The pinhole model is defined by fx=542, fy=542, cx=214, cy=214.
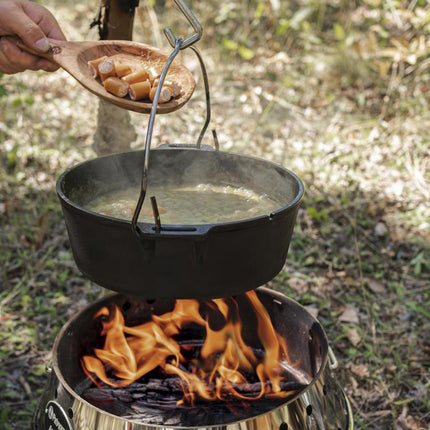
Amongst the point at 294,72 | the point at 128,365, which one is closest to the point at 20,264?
the point at 128,365

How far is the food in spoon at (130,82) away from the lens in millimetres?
2117

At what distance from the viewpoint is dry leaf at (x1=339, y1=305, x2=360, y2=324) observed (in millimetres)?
3498

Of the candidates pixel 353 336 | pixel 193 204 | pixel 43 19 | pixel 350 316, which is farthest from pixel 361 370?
pixel 43 19

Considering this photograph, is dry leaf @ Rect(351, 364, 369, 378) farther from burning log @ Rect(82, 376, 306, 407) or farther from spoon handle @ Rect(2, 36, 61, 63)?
spoon handle @ Rect(2, 36, 61, 63)

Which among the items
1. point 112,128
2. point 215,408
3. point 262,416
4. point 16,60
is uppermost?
point 16,60

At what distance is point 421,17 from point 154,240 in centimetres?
534

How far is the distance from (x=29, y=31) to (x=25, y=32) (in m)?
0.02

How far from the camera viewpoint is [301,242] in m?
4.25

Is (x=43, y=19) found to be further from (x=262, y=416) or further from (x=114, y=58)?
(x=262, y=416)

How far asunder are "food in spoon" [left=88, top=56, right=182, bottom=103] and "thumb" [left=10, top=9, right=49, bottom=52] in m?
0.20

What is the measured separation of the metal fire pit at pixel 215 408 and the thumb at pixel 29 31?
3.73ft

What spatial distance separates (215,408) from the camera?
7.36 feet

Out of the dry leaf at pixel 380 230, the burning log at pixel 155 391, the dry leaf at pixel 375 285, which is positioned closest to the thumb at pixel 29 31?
the burning log at pixel 155 391

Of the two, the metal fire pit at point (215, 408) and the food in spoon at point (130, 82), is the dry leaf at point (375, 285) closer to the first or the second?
the metal fire pit at point (215, 408)
